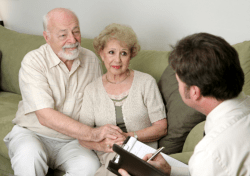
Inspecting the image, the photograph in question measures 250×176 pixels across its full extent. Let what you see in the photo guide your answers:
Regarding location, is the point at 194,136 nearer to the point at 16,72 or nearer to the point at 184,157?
the point at 184,157

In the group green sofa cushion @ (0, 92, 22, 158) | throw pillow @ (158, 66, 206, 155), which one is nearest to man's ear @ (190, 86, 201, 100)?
throw pillow @ (158, 66, 206, 155)

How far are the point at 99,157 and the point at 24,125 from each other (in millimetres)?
587

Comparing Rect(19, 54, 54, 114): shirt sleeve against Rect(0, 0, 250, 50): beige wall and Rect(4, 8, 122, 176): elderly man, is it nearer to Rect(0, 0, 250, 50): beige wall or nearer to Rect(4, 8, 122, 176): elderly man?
Rect(4, 8, 122, 176): elderly man

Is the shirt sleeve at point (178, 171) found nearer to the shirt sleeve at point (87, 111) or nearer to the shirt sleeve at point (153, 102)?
the shirt sleeve at point (153, 102)

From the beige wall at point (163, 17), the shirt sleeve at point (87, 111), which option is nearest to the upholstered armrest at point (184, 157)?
the shirt sleeve at point (87, 111)

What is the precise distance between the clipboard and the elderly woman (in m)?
0.51

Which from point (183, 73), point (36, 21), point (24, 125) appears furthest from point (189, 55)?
point (36, 21)

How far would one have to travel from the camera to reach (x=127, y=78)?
Result: 5.62ft

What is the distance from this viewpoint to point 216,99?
0.89m

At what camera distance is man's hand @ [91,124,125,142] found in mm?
1507

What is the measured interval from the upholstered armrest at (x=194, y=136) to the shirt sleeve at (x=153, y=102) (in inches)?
10.1

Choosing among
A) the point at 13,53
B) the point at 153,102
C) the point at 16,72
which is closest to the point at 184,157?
the point at 153,102

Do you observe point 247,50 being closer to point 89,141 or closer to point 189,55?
point 189,55

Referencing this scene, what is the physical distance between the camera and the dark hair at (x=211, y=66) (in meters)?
0.83
